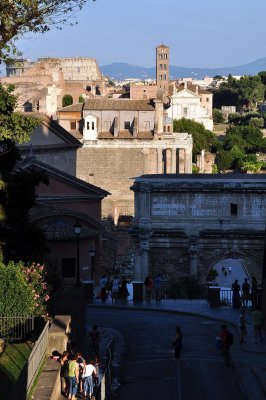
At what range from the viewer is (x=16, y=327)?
65.9 ft

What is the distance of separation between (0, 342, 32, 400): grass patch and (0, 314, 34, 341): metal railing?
0.22 m

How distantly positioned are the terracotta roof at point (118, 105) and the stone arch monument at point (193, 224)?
168 feet

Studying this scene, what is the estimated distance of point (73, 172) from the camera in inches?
2199

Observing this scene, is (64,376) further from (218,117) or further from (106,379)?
(218,117)

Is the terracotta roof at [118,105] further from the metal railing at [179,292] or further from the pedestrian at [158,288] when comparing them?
the pedestrian at [158,288]

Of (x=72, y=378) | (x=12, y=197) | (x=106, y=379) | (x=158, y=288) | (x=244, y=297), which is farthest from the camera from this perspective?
(x=158, y=288)

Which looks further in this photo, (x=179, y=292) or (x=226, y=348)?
(x=179, y=292)

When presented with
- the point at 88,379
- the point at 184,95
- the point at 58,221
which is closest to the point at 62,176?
the point at 58,221

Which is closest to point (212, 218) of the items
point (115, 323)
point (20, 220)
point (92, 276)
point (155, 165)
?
point (92, 276)

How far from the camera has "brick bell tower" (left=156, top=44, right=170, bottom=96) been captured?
7262 inches

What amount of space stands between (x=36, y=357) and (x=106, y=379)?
4.04 meters

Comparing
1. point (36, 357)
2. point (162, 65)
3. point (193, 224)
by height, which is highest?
point (162, 65)

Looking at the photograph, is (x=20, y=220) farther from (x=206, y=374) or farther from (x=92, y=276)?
(x=92, y=276)

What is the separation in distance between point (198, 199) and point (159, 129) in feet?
170
